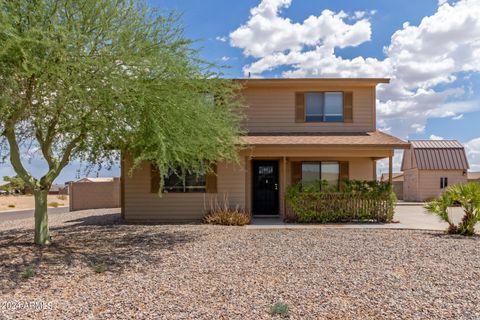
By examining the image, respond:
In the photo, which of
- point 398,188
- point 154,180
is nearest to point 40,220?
point 154,180

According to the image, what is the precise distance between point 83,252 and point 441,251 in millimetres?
7926

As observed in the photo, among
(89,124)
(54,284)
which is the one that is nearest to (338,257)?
(54,284)

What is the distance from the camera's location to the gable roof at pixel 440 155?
27422 mm

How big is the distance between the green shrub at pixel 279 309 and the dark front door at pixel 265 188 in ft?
33.7

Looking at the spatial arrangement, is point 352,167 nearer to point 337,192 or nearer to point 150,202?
point 337,192

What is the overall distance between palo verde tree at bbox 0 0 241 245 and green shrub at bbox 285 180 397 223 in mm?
4646

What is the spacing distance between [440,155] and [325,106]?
1692 cm

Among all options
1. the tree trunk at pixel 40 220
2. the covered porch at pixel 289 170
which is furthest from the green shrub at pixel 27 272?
the covered porch at pixel 289 170

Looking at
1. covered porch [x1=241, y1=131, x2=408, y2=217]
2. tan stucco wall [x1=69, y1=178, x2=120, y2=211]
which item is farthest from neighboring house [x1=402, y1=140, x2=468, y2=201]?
tan stucco wall [x1=69, y1=178, x2=120, y2=211]

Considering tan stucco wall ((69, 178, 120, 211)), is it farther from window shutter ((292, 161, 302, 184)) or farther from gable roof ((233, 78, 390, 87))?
window shutter ((292, 161, 302, 184))

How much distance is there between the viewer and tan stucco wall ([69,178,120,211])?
2244 cm

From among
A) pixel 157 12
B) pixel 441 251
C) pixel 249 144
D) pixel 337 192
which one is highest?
pixel 157 12

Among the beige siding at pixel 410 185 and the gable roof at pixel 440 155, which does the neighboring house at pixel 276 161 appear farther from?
the beige siding at pixel 410 185

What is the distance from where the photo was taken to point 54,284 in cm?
619
